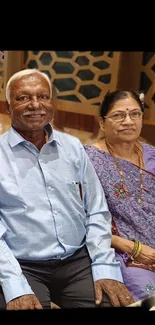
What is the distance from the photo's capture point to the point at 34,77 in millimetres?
1822

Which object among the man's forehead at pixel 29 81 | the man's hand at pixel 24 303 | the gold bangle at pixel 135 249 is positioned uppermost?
the man's forehead at pixel 29 81

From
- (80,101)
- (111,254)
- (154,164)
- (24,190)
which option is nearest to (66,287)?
(111,254)

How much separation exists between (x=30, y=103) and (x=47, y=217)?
461 millimetres

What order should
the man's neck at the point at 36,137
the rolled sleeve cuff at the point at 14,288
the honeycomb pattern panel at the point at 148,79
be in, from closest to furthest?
the rolled sleeve cuff at the point at 14,288, the man's neck at the point at 36,137, the honeycomb pattern panel at the point at 148,79

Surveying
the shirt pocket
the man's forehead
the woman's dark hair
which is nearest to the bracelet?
the shirt pocket

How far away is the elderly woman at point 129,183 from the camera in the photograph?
1.91 metres

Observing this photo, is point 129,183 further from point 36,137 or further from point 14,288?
point 14,288

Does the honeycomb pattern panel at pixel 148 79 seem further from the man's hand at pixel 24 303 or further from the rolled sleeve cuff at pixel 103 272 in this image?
the man's hand at pixel 24 303

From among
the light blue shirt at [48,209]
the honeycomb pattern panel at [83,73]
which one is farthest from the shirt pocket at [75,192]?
the honeycomb pattern panel at [83,73]

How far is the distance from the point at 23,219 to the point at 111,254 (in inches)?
15.6

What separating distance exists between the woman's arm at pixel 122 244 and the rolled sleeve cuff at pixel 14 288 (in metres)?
0.41

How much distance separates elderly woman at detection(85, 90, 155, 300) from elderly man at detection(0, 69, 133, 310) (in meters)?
0.05

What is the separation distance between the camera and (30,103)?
1800 mm

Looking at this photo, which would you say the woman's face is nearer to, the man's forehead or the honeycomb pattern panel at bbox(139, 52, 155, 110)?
the honeycomb pattern panel at bbox(139, 52, 155, 110)
